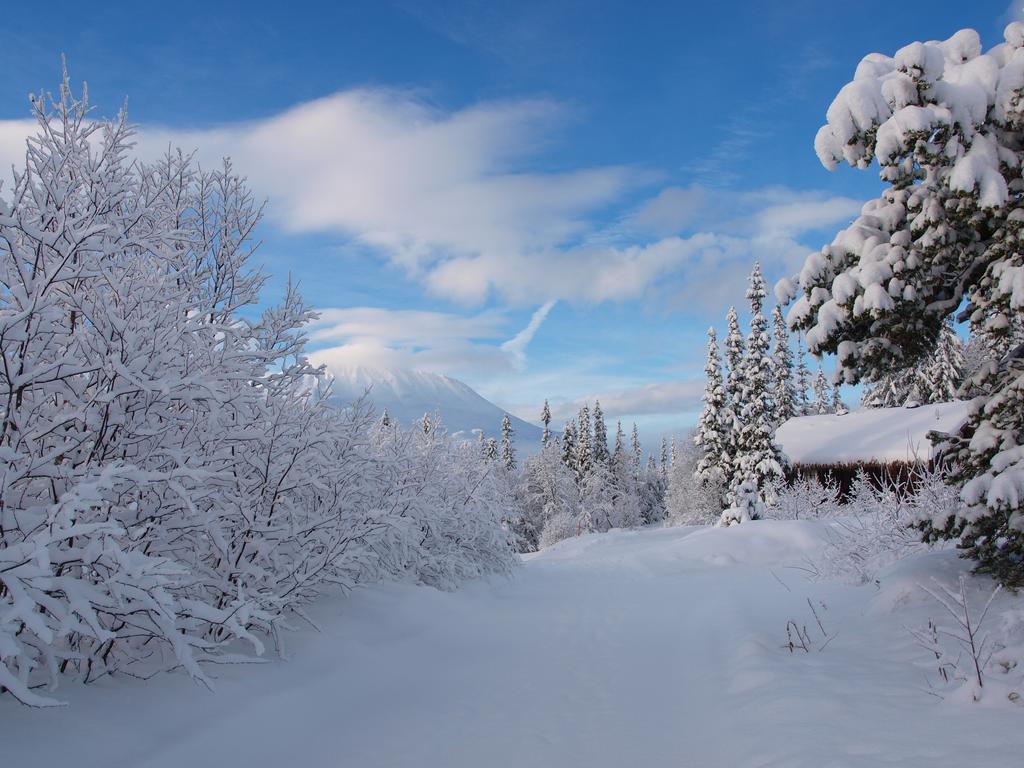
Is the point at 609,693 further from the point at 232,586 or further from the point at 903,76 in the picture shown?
the point at 903,76

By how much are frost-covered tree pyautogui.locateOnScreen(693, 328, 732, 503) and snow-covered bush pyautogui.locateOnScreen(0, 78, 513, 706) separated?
108 feet

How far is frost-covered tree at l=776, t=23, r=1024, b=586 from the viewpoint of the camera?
535cm

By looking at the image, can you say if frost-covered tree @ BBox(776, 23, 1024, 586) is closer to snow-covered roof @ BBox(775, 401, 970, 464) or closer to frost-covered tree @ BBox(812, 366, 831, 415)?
snow-covered roof @ BBox(775, 401, 970, 464)

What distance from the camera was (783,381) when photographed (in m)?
52.2

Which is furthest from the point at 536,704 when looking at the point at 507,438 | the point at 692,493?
the point at 507,438

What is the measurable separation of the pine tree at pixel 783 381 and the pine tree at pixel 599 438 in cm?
1851

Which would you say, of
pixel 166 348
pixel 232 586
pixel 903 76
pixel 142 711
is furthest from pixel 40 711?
pixel 903 76

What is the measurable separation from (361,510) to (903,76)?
7.77m

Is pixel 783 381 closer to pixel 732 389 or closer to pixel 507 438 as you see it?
pixel 732 389

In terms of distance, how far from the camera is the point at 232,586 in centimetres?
540

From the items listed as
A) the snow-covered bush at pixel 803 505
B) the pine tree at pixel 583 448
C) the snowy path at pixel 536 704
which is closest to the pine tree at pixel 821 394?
the pine tree at pixel 583 448

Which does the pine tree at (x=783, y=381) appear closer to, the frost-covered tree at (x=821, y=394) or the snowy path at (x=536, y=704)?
the frost-covered tree at (x=821, y=394)

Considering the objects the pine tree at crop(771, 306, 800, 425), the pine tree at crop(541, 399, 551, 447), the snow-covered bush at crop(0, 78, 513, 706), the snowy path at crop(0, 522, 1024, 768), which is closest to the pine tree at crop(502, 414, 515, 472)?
the pine tree at crop(541, 399, 551, 447)

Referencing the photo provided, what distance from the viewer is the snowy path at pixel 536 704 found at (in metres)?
3.86
